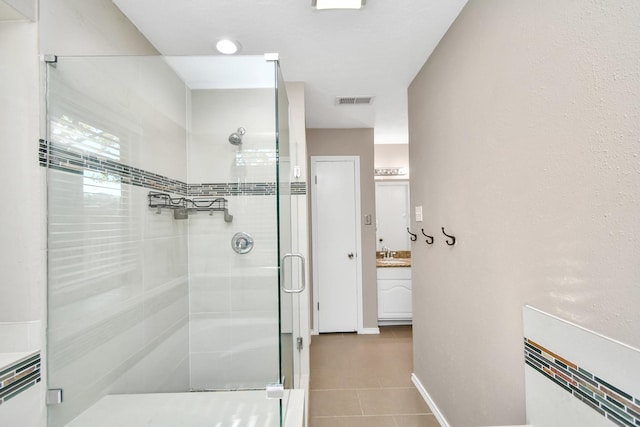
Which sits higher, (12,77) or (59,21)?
(59,21)

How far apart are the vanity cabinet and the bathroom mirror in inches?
22.3

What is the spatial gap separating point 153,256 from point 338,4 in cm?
166

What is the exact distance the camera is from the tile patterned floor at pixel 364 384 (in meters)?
2.01

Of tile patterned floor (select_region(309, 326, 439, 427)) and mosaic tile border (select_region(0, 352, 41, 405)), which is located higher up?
mosaic tile border (select_region(0, 352, 41, 405))

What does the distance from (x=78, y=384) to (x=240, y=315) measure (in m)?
0.87

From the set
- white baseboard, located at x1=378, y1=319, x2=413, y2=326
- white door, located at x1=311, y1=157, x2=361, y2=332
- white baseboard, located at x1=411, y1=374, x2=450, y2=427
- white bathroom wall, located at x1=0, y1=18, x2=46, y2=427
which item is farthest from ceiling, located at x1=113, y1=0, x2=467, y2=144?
white baseboard, located at x1=378, y1=319, x2=413, y2=326

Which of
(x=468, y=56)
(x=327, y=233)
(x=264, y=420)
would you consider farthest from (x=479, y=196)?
(x=327, y=233)

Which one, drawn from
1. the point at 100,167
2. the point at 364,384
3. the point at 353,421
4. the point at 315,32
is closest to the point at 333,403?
the point at 353,421

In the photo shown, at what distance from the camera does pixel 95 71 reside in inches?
50.7

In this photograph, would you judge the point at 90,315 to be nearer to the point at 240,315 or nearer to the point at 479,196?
the point at 240,315

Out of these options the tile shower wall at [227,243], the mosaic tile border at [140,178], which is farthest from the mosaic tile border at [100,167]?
the tile shower wall at [227,243]

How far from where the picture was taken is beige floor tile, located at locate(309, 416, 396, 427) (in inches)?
76.5

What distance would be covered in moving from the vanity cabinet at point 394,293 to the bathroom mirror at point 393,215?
0.57m

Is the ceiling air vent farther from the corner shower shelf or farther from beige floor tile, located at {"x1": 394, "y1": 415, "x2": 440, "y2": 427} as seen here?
beige floor tile, located at {"x1": 394, "y1": 415, "x2": 440, "y2": 427}
